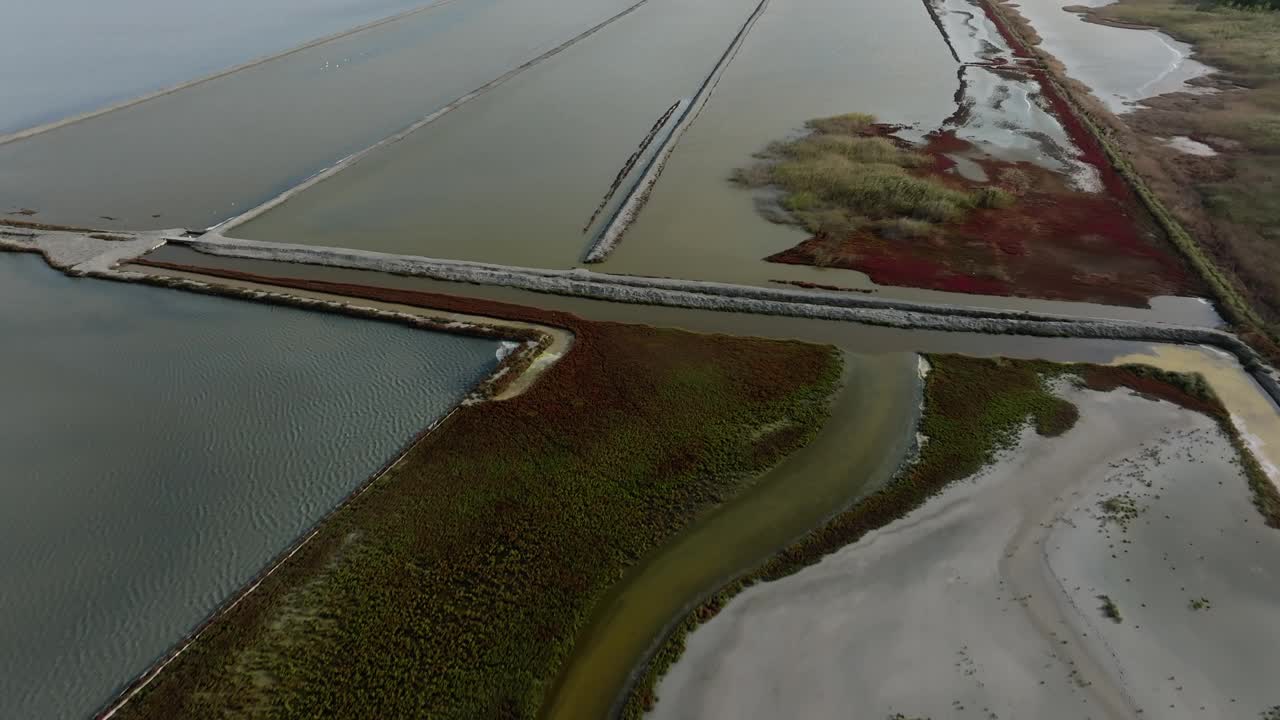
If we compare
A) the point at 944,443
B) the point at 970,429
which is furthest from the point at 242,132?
the point at 970,429

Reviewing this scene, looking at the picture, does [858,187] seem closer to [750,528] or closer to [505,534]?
[750,528]

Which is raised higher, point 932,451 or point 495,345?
point 495,345

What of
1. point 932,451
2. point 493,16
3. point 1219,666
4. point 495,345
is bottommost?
point 1219,666

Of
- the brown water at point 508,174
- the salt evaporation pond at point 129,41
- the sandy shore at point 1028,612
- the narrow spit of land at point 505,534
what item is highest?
the salt evaporation pond at point 129,41

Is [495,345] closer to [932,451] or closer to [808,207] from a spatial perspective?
[932,451]

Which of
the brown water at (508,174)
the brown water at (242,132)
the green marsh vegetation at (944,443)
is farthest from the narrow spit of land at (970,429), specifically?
the brown water at (242,132)

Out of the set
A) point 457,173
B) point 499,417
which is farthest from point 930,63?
point 499,417

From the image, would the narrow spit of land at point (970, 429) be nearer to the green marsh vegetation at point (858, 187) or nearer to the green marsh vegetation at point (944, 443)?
the green marsh vegetation at point (944, 443)

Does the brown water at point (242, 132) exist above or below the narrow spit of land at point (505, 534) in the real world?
above
